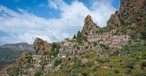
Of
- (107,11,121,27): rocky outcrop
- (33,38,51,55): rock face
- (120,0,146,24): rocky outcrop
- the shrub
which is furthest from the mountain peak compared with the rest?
the shrub

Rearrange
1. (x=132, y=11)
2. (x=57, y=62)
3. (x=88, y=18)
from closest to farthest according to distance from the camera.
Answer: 1. (x=57, y=62)
2. (x=132, y=11)
3. (x=88, y=18)

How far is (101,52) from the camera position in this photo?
13288 centimetres

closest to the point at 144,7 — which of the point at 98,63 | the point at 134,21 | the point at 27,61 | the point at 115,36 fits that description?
the point at 134,21

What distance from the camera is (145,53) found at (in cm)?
11525

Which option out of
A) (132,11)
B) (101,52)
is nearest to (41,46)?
(101,52)

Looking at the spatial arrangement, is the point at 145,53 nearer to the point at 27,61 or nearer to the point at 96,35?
the point at 96,35

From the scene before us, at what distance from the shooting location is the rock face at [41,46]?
178 metres

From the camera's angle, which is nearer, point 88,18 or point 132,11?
point 132,11

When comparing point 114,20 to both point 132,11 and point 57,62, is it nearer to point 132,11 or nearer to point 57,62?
point 132,11

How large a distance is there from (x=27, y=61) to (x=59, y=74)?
52.2 metres

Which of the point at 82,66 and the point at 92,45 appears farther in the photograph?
the point at 92,45

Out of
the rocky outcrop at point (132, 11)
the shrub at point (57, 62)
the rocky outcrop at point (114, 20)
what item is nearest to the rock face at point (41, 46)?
the shrub at point (57, 62)

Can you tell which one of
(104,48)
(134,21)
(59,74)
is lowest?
(59,74)

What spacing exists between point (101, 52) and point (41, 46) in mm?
61072
